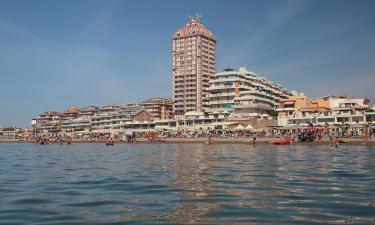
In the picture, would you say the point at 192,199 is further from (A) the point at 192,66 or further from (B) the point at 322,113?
(A) the point at 192,66

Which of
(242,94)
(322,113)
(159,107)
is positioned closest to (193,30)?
(159,107)

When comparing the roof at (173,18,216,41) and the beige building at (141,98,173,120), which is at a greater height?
the roof at (173,18,216,41)

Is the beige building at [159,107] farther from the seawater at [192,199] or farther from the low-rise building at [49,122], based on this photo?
the seawater at [192,199]

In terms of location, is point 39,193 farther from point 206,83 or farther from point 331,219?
point 206,83

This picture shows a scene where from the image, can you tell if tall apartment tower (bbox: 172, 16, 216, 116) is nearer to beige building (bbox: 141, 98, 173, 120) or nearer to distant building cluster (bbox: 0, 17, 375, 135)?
distant building cluster (bbox: 0, 17, 375, 135)

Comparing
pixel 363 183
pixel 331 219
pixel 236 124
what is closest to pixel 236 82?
pixel 236 124

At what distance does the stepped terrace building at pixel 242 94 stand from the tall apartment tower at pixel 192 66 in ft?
77.0

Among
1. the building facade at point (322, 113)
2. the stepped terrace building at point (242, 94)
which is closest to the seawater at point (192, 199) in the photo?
the building facade at point (322, 113)

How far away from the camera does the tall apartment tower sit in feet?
475

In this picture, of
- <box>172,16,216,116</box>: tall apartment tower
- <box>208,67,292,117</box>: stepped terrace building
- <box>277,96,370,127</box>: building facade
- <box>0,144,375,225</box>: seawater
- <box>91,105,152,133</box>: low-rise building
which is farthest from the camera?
<box>172,16,216,116</box>: tall apartment tower

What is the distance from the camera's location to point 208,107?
13025 centimetres

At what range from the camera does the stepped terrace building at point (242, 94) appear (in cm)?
10194

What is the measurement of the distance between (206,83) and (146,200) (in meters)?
135

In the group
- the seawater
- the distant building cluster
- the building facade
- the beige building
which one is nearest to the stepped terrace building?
the distant building cluster
